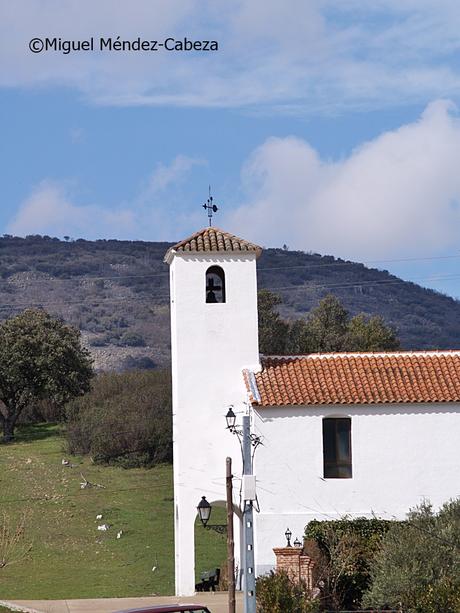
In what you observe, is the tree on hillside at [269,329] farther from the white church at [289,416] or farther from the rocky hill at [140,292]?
the rocky hill at [140,292]

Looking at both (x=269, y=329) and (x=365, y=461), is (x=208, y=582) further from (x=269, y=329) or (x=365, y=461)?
(x=269, y=329)

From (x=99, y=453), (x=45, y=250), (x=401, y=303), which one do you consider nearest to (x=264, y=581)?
(x=99, y=453)

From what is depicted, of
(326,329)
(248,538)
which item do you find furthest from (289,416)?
(326,329)

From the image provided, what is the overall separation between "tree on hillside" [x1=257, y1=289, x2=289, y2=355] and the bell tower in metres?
32.8

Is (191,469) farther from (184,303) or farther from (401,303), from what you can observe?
(401,303)

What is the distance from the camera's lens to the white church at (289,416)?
31.7 meters

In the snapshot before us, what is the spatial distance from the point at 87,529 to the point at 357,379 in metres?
16.1

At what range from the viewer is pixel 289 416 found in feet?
104

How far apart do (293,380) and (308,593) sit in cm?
796

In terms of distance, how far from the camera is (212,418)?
33.0 m

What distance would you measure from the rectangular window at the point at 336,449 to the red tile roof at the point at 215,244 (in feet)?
17.3

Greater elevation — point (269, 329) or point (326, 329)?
point (326, 329)

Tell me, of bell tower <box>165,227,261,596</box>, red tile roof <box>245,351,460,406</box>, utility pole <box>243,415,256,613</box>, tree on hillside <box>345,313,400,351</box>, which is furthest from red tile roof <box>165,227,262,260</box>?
tree on hillside <box>345,313,400,351</box>

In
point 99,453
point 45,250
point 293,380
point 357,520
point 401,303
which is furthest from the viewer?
point 45,250
